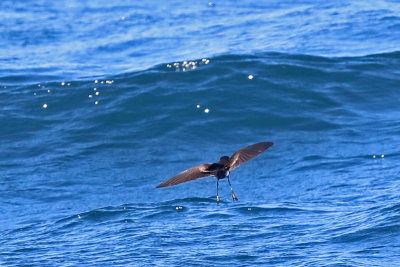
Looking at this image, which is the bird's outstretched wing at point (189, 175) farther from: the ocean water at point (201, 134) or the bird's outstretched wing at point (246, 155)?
the ocean water at point (201, 134)

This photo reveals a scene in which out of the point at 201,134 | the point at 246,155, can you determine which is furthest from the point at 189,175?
the point at 201,134

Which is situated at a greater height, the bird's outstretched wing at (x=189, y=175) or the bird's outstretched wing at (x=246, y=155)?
the bird's outstretched wing at (x=246, y=155)

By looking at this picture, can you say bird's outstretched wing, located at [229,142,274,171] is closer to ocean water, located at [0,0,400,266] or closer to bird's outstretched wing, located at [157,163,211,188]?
bird's outstretched wing, located at [157,163,211,188]

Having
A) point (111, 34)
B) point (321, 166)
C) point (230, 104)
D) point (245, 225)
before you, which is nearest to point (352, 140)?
point (321, 166)

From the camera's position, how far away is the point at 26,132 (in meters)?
13.0

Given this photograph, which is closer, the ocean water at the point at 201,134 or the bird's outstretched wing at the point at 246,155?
the bird's outstretched wing at the point at 246,155

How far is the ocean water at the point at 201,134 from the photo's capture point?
8383 mm

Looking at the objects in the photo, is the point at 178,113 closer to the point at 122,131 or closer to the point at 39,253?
the point at 122,131

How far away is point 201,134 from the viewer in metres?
12.6

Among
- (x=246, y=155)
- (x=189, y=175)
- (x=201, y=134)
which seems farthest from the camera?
(x=201, y=134)

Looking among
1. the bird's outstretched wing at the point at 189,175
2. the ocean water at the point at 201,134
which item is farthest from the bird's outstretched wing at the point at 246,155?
the ocean water at the point at 201,134

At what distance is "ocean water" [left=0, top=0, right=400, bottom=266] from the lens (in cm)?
838

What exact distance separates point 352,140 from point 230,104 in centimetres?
272

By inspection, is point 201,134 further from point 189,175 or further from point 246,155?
point 189,175
